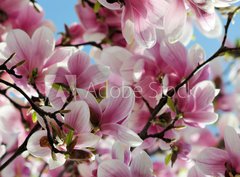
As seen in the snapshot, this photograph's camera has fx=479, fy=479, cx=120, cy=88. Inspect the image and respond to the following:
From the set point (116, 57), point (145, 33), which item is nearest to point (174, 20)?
point (145, 33)

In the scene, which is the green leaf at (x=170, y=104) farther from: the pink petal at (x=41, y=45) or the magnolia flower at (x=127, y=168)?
the pink petal at (x=41, y=45)

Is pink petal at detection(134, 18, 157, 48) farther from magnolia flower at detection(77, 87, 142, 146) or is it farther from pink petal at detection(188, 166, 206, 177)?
pink petal at detection(188, 166, 206, 177)

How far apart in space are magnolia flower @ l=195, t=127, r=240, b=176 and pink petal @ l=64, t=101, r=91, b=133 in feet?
0.62

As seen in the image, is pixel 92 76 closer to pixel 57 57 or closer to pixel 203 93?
pixel 57 57

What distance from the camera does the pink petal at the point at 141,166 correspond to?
0.70 m

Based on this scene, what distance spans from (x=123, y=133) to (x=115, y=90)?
0.23 ft

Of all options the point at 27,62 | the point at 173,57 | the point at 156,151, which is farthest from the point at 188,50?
the point at 156,151

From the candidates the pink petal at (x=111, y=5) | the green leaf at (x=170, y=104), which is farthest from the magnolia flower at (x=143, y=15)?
the green leaf at (x=170, y=104)

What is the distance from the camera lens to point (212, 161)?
71 cm

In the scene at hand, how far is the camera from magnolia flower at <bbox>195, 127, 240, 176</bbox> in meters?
0.70

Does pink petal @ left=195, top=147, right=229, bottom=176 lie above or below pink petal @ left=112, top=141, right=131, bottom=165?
below

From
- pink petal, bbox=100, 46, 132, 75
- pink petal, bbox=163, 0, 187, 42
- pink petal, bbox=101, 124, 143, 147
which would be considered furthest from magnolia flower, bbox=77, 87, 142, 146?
pink petal, bbox=100, 46, 132, 75

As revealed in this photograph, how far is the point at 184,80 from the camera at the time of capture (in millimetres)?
809

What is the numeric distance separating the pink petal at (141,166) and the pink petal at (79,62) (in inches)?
6.5
